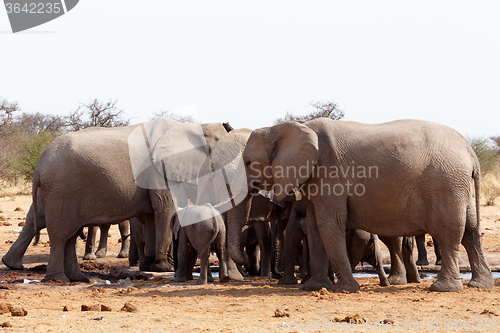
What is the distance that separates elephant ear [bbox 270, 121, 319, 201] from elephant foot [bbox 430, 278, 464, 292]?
6.49 feet

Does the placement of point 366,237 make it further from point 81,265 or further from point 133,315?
point 81,265

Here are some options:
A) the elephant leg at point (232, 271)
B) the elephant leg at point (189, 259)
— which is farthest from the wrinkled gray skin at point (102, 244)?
the elephant leg at point (232, 271)

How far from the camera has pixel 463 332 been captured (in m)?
4.87

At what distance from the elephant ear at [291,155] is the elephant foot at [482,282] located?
2477 mm

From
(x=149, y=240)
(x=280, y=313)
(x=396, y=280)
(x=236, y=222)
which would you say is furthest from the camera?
(x=149, y=240)

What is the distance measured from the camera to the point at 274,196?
24.7ft

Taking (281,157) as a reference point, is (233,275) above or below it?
below

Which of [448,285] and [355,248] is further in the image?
[355,248]

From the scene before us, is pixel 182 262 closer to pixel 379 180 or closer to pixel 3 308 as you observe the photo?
pixel 3 308

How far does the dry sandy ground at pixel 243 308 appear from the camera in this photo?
16.8 ft

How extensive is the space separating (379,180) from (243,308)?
228 cm

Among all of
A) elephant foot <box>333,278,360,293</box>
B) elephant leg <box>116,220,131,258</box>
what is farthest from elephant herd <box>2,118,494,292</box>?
elephant leg <box>116,220,131,258</box>

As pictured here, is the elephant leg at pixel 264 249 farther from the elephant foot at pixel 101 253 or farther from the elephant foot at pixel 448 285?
the elephant foot at pixel 101 253

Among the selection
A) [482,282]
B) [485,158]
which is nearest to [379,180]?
[482,282]
